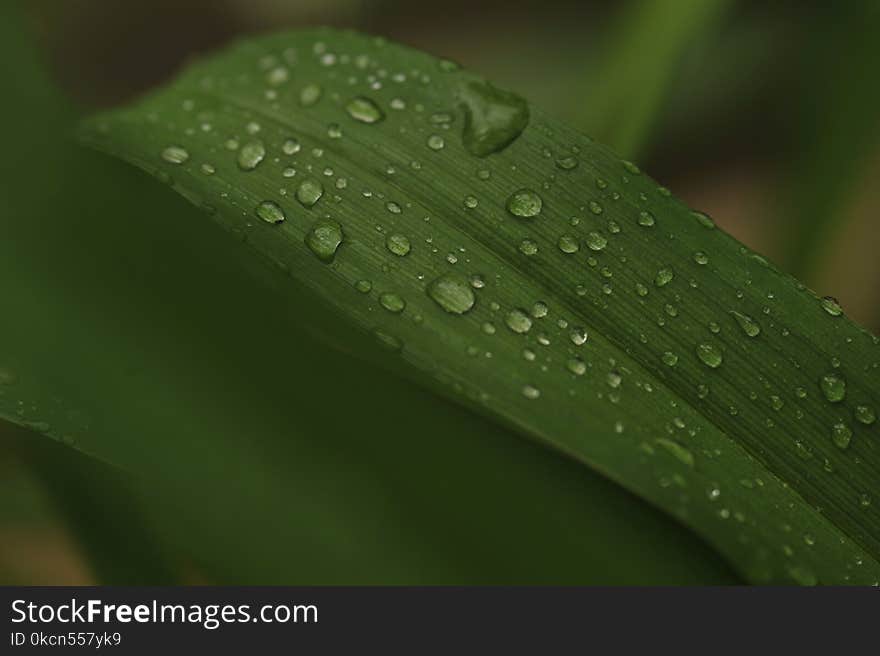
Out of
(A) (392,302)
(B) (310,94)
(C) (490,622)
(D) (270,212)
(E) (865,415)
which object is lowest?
(C) (490,622)

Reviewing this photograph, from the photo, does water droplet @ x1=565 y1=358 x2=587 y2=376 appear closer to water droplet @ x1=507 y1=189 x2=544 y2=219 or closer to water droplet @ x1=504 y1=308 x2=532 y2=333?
water droplet @ x1=504 y1=308 x2=532 y2=333

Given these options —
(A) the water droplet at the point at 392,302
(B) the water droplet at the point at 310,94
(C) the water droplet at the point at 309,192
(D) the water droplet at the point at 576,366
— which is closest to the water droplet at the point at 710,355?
(D) the water droplet at the point at 576,366

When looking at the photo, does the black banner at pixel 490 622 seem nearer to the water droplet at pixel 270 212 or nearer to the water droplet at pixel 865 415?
the water droplet at pixel 865 415

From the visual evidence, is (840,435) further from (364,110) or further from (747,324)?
(364,110)

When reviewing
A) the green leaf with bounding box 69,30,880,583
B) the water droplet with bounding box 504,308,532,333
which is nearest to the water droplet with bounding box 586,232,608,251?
the green leaf with bounding box 69,30,880,583

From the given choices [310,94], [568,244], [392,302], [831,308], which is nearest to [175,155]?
[310,94]

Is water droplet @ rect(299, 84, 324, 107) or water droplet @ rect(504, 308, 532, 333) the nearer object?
water droplet @ rect(504, 308, 532, 333)
